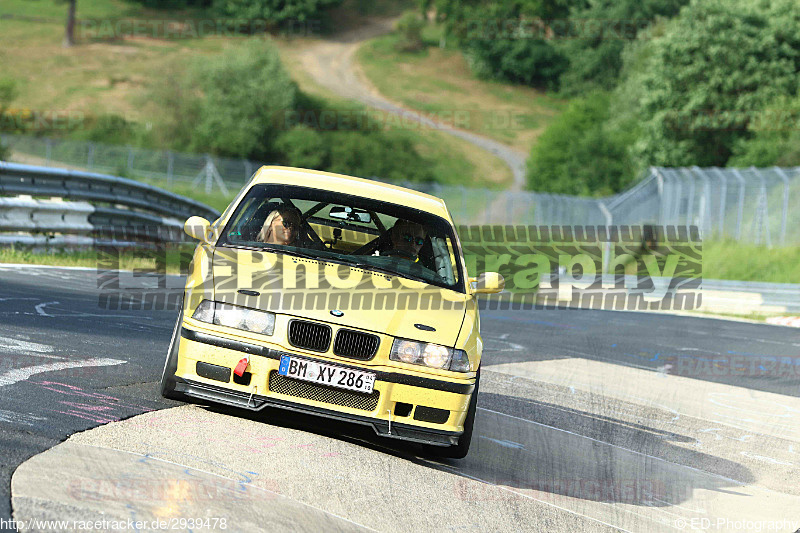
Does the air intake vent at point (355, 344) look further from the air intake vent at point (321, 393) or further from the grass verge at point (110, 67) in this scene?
the grass verge at point (110, 67)

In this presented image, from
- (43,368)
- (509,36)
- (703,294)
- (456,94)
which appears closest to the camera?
(43,368)

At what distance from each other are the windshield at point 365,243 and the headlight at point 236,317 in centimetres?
94

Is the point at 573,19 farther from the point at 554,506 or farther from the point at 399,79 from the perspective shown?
the point at 554,506

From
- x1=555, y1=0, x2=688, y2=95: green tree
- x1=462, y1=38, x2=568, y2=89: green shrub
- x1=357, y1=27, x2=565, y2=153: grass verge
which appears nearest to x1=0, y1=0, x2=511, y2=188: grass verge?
x1=357, y1=27, x2=565, y2=153: grass verge

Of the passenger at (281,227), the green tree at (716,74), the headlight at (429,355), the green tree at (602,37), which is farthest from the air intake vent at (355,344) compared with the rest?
the green tree at (602,37)

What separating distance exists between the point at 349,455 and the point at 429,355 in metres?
0.71

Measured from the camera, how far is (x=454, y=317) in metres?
6.18

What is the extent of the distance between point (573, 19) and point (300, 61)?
28481mm

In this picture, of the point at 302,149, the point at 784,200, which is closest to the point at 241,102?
the point at 302,149

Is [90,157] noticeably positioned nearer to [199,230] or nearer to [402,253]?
[199,230]

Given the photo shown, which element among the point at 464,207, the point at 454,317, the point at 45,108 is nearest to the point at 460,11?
the point at 45,108

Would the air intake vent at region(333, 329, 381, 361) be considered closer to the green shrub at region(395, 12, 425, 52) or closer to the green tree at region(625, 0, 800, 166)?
the green tree at region(625, 0, 800, 166)

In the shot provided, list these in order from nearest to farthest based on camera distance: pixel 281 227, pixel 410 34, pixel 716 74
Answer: pixel 281 227 < pixel 716 74 < pixel 410 34

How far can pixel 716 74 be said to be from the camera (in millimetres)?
46594
